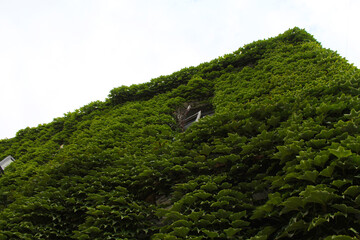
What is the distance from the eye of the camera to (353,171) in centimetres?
291

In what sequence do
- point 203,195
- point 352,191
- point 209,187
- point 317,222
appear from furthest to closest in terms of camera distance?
point 209,187
point 203,195
point 352,191
point 317,222

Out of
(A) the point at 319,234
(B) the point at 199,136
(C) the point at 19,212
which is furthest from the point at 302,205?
(C) the point at 19,212

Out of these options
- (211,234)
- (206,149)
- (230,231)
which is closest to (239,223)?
(230,231)

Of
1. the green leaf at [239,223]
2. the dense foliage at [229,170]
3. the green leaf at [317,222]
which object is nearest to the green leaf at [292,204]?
the dense foliage at [229,170]

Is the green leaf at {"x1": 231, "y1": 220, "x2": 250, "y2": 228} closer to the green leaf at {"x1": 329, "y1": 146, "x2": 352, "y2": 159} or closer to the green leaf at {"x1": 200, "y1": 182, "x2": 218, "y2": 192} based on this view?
the green leaf at {"x1": 200, "y1": 182, "x2": 218, "y2": 192}

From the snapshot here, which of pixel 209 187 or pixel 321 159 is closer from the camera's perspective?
pixel 321 159

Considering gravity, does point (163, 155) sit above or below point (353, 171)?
above

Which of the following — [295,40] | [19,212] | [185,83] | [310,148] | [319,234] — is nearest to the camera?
[319,234]

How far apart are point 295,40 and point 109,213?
6932mm

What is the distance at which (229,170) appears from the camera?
14.1ft

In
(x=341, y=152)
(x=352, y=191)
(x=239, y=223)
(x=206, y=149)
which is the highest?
(x=206, y=149)

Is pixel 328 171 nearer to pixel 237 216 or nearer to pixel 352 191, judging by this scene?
pixel 352 191

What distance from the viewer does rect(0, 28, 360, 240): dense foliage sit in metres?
2.95

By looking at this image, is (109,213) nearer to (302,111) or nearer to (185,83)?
(302,111)
